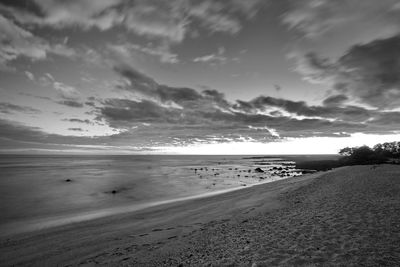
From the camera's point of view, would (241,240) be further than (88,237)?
No

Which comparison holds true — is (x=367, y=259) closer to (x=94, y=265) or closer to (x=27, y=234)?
(x=94, y=265)

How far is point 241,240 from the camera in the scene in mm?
9109

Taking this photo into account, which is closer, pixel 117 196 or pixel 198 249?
pixel 198 249

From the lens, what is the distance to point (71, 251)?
1031 cm

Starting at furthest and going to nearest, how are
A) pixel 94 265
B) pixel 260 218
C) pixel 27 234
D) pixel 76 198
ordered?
pixel 76 198
pixel 27 234
pixel 260 218
pixel 94 265

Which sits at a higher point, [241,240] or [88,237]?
[241,240]

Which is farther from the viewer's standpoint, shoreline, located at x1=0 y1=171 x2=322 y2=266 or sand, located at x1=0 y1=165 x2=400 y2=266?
shoreline, located at x1=0 y1=171 x2=322 y2=266

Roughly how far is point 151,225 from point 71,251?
A: 4874 millimetres

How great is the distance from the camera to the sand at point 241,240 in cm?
722

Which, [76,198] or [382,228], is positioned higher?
[382,228]

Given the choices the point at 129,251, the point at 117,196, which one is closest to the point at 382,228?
the point at 129,251

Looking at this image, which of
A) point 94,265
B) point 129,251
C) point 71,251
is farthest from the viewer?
point 71,251

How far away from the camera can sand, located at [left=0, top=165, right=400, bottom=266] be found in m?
7.22

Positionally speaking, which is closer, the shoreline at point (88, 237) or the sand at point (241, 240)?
the sand at point (241, 240)
